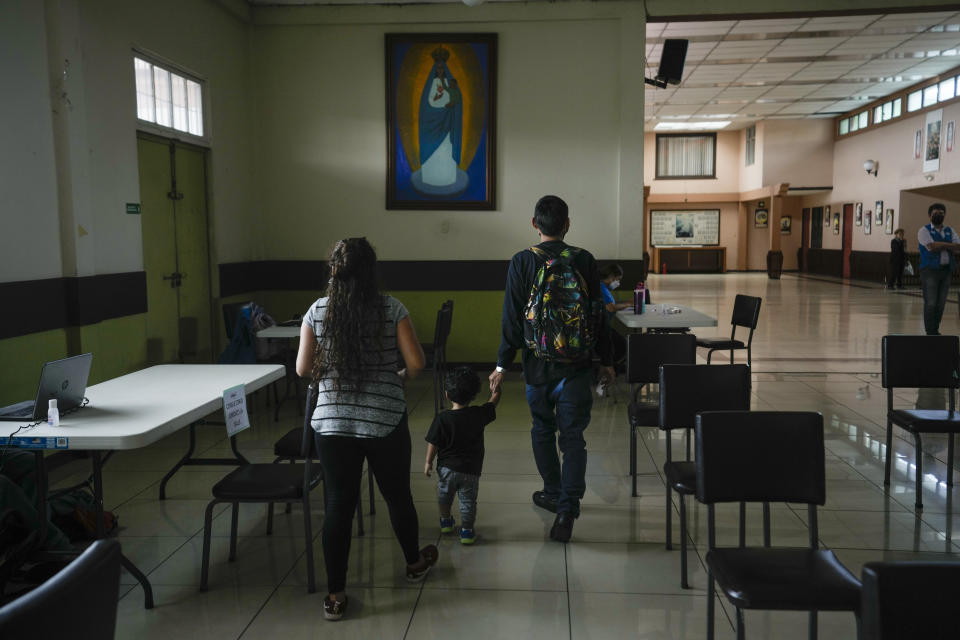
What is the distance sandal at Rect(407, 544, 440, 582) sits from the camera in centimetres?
296

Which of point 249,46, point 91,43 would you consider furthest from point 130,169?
point 249,46

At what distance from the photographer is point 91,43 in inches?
192

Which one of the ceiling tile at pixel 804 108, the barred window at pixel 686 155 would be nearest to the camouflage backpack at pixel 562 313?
the ceiling tile at pixel 804 108

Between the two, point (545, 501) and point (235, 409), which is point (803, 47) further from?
point (235, 409)

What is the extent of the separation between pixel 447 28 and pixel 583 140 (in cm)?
173

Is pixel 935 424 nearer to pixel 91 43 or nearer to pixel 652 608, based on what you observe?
pixel 652 608

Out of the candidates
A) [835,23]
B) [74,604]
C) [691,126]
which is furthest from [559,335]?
[691,126]

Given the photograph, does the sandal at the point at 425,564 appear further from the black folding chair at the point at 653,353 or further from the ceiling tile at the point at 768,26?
the ceiling tile at the point at 768,26

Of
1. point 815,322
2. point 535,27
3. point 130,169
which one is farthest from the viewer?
point 815,322

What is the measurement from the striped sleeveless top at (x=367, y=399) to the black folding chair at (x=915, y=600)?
165 cm

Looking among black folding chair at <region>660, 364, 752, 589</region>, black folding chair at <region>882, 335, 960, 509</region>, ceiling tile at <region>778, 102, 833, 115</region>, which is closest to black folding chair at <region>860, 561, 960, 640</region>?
black folding chair at <region>660, 364, 752, 589</region>

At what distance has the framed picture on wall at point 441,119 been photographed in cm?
738

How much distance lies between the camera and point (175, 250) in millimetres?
6156

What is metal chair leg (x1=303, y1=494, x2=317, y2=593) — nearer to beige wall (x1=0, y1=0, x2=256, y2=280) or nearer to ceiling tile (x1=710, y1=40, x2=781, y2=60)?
beige wall (x1=0, y1=0, x2=256, y2=280)
